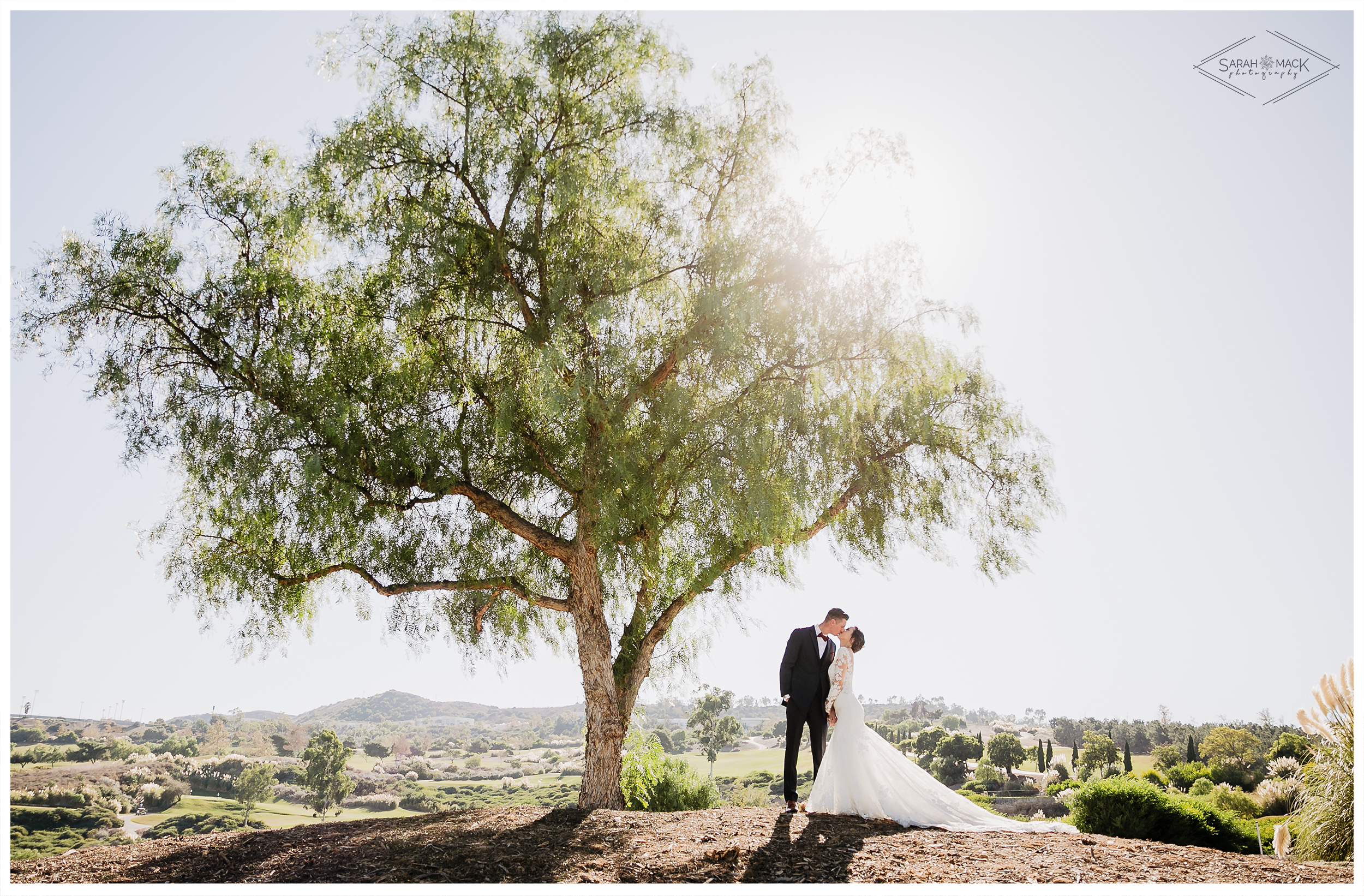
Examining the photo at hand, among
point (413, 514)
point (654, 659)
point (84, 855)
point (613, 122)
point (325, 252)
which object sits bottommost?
point (84, 855)

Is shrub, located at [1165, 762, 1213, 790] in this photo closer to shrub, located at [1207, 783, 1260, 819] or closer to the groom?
shrub, located at [1207, 783, 1260, 819]

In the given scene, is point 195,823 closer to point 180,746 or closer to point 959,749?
point 180,746


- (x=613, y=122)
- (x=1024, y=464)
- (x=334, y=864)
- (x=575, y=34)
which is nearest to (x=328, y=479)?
(x=334, y=864)

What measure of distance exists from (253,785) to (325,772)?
152 inches

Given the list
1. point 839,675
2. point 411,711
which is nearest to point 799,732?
point 839,675

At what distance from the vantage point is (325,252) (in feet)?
26.4

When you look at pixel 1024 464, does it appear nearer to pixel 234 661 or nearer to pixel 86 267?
pixel 234 661

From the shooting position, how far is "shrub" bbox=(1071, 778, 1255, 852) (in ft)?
25.3

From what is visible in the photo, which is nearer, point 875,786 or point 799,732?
point 875,786

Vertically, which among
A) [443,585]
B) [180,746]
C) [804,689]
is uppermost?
[443,585]

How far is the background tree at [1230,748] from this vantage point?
1650 cm

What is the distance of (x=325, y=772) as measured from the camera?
26.8 m

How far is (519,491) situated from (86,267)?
487 centimetres

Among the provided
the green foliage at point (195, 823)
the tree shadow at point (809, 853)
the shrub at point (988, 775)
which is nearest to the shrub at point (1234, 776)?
the shrub at point (988, 775)
